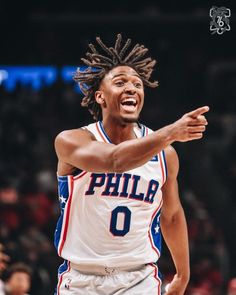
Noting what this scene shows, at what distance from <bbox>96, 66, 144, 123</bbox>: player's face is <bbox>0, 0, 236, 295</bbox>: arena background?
224 inches

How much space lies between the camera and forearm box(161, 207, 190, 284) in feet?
15.9

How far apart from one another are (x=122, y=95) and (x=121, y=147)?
19.2 inches

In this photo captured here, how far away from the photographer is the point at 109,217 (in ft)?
14.8

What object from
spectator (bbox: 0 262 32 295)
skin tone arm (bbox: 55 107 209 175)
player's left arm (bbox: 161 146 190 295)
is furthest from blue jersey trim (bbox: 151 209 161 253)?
spectator (bbox: 0 262 32 295)

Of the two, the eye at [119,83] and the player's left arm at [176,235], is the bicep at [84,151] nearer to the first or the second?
the eye at [119,83]

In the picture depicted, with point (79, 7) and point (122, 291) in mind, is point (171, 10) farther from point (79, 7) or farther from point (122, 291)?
point (122, 291)

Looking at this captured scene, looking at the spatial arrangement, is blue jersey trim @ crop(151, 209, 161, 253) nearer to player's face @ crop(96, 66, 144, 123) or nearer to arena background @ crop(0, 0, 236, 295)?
player's face @ crop(96, 66, 144, 123)

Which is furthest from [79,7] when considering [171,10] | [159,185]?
[159,185]

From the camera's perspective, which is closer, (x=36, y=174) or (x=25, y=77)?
(x=36, y=174)

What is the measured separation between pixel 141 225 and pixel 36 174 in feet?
23.1

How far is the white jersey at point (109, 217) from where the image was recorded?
4.50m

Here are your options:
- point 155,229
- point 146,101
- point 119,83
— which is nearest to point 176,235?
point 155,229

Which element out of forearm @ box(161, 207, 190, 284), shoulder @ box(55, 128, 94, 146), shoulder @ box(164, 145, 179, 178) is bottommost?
forearm @ box(161, 207, 190, 284)

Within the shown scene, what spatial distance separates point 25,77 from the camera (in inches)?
527
